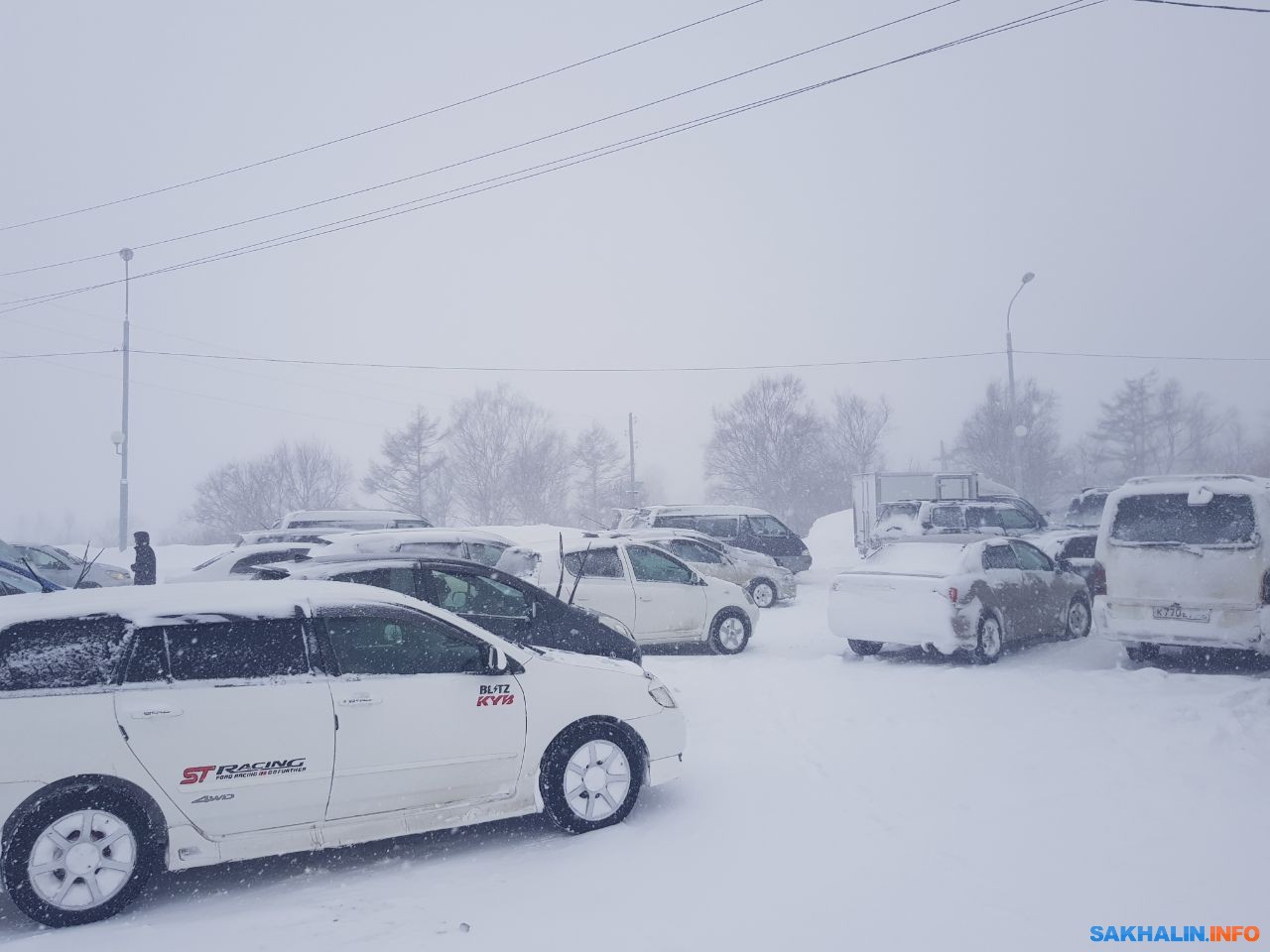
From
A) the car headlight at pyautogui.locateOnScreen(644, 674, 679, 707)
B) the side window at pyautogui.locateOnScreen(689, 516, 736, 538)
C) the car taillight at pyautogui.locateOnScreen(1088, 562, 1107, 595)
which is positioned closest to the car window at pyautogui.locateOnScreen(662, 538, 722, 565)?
the side window at pyautogui.locateOnScreen(689, 516, 736, 538)

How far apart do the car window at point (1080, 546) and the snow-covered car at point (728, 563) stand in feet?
17.4

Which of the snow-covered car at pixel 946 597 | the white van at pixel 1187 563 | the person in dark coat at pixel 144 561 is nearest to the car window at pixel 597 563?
the snow-covered car at pixel 946 597

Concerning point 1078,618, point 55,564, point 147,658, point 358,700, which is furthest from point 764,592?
point 55,564

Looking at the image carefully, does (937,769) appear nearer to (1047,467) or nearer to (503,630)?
(503,630)

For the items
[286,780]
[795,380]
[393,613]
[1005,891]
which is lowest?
[1005,891]

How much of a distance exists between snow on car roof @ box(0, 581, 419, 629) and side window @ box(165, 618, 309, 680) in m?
0.08

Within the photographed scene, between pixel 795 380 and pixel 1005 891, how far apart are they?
6576 centimetres

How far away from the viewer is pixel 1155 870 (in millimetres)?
4738

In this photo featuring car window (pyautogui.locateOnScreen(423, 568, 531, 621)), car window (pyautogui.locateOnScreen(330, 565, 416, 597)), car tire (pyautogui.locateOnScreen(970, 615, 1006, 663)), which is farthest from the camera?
car tire (pyautogui.locateOnScreen(970, 615, 1006, 663))

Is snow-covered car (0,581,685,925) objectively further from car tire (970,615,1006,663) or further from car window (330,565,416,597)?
car tire (970,615,1006,663)

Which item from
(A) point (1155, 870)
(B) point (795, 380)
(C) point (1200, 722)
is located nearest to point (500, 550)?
(C) point (1200, 722)

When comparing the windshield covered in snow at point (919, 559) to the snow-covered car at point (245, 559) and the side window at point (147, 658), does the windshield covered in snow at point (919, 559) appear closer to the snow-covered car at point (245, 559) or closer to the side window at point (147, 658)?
the snow-covered car at point (245, 559)

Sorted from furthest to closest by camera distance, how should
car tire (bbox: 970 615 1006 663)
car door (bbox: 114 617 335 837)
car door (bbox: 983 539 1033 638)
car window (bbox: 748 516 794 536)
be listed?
car window (bbox: 748 516 794 536) < car door (bbox: 983 539 1033 638) < car tire (bbox: 970 615 1006 663) < car door (bbox: 114 617 335 837)

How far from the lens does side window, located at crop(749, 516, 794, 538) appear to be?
23016 millimetres
